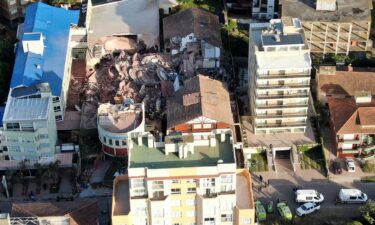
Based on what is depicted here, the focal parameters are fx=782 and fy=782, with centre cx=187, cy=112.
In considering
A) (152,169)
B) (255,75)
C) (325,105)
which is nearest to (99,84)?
(255,75)

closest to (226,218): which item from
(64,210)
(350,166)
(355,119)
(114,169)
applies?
(64,210)

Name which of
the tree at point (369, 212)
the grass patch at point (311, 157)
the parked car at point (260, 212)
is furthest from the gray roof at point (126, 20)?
the tree at point (369, 212)

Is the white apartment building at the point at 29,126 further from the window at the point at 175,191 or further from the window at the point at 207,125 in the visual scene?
the window at the point at 175,191

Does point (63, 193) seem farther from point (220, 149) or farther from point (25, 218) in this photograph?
point (220, 149)

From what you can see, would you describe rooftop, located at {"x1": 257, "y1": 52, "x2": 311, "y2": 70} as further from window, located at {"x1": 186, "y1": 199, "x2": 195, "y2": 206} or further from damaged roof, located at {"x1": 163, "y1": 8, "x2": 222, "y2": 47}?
window, located at {"x1": 186, "y1": 199, "x2": 195, "y2": 206}

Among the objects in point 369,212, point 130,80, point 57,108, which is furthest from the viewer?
point 130,80

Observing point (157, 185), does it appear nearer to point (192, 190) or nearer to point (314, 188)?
point (192, 190)
